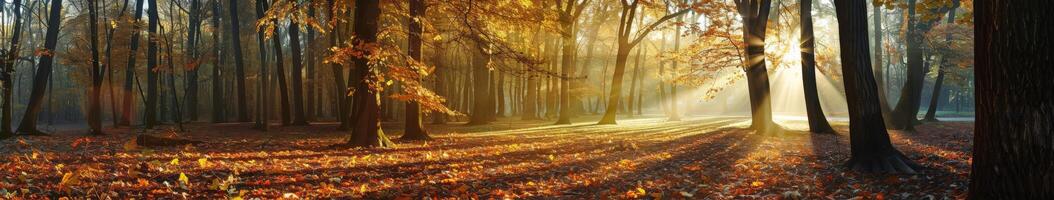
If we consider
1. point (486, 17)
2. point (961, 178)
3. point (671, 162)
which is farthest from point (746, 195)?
point (486, 17)

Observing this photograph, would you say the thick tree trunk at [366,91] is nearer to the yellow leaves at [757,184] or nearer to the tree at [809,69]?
the yellow leaves at [757,184]

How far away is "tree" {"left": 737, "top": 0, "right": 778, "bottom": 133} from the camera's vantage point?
52.2ft

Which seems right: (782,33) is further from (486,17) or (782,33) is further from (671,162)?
(671,162)

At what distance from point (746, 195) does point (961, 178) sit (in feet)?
7.81

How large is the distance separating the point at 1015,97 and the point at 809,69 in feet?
45.3

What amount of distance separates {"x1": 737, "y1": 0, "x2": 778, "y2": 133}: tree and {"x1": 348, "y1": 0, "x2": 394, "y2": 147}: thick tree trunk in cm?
1085

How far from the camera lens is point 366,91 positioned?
39.2ft

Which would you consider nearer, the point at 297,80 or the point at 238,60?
the point at 297,80

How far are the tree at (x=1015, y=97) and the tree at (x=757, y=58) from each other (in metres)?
12.4

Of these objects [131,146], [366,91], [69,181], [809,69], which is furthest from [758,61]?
[69,181]

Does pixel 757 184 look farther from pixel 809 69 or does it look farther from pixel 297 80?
pixel 297 80

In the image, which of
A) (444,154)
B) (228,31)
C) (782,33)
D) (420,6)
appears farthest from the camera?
(228,31)

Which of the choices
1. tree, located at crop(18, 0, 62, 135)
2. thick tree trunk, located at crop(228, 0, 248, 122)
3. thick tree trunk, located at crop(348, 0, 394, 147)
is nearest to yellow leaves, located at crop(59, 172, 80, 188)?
thick tree trunk, located at crop(348, 0, 394, 147)

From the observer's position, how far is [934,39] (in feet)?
74.6
